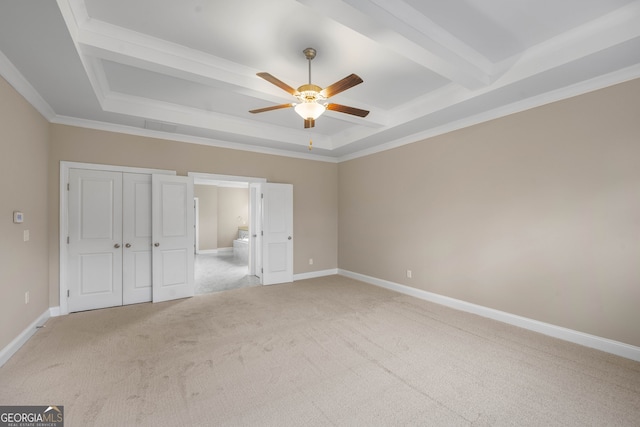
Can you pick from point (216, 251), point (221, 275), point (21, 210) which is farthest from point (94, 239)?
point (216, 251)

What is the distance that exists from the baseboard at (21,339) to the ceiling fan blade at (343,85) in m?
3.82

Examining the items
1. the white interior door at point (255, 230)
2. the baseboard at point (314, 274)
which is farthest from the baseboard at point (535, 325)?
the white interior door at point (255, 230)

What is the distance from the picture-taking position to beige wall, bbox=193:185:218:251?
973 centimetres

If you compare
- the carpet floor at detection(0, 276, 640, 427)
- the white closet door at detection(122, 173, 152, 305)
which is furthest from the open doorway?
the carpet floor at detection(0, 276, 640, 427)

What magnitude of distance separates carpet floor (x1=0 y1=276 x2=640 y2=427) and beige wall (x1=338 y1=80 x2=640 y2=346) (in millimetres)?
473

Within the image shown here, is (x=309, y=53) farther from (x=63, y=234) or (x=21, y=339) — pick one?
(x=21, y=339)

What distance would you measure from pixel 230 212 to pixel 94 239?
636 cm

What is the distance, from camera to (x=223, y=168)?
16.5 ft

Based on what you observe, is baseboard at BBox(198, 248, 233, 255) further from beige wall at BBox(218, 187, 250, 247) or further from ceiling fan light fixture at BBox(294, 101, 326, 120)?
ceiling fan light fixture at BBox(294, 101, 326, 120)

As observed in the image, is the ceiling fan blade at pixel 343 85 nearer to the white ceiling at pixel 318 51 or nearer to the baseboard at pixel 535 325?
the white ceiling at pixel 318 51

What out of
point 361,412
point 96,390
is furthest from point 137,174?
point 361,412

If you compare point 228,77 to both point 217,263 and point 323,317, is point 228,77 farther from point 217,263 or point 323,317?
point 217,263

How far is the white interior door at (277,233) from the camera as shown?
5391 millimetres

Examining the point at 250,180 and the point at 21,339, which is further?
the point at 250,180
